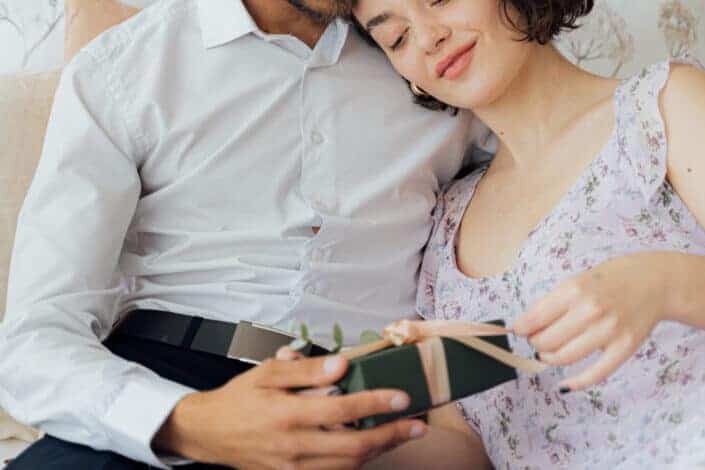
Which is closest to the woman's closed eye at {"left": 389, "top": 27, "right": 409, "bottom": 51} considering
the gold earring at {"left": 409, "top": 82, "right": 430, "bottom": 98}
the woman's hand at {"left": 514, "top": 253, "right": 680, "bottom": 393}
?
the gold earring at {"left": 409, "top": 82, "right": 430, "bottom": 98}

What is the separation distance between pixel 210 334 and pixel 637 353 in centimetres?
56

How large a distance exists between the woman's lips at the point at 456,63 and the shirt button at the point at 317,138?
0.66ft

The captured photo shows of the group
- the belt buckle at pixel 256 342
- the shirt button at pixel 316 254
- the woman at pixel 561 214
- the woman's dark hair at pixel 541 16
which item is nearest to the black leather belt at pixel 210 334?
the belt buckle at pixel 256 342

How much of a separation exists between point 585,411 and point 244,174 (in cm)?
56

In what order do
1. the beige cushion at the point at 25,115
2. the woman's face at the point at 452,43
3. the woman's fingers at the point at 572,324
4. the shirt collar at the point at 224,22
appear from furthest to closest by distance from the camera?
the beige cushion at the point at 25,115, the shirt collar at the point at 224,22, the woman's face at the point at 452,43, the woman's fingers at the point at 572,324

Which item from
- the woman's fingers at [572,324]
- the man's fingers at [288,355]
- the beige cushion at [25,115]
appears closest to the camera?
the woman's fingers at [572,324]

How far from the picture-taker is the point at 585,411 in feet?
3.64

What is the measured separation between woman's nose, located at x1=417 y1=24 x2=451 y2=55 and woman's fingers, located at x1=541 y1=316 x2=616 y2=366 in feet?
1.59

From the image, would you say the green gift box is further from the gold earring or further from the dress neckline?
the gold earring

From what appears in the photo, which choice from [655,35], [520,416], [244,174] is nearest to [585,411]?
[520,416]

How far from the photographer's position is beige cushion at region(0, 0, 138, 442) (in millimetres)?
1531

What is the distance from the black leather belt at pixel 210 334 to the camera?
1.24 metres

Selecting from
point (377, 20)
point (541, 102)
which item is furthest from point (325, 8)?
point (541, 102)

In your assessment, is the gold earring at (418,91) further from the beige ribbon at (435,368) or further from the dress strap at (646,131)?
the beige ribbon at (435,368)
